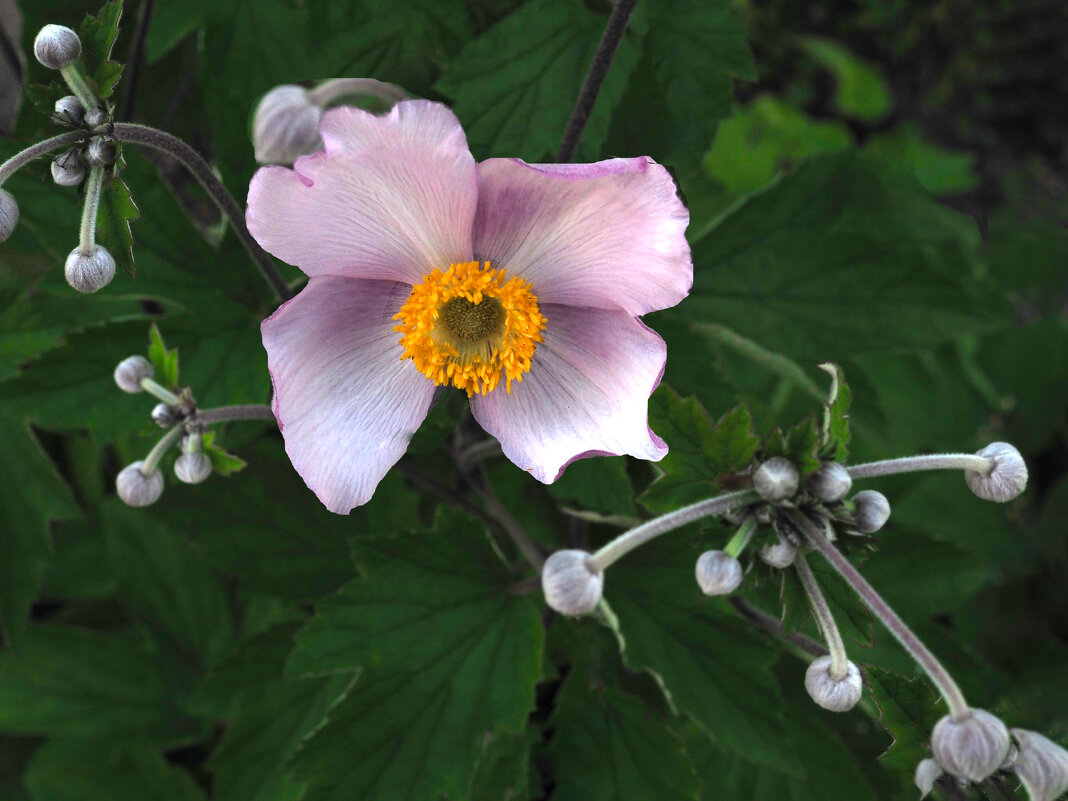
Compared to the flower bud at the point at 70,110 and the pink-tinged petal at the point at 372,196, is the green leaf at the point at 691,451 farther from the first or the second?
the flower bud at the point at 70,110

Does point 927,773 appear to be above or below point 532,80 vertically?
below

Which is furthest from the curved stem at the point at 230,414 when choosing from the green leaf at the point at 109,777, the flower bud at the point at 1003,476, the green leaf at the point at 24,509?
the green leaf at the point at 109,777

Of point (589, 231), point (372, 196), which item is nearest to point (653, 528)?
point (589, 231)

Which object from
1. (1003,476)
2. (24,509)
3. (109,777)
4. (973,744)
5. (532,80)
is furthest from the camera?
(109,777)

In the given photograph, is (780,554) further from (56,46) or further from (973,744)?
(56,46)

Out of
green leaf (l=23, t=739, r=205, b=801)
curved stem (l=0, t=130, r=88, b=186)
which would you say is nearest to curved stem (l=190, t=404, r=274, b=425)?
curved stem (l=0, t=130, r=88, b=186)

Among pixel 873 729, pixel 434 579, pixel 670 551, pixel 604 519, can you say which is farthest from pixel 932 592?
pixel 434 579
